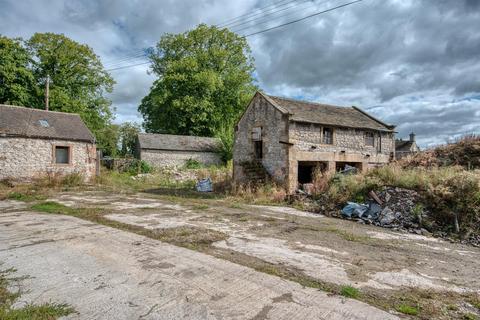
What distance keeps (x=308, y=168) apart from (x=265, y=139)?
Answer: 145 inches

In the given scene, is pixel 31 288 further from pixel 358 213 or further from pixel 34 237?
pixel 358 213

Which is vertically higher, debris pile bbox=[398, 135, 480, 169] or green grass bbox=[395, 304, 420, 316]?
debris pile bbox=[398, 135, 480, 169]

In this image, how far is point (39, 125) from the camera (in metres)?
20.4

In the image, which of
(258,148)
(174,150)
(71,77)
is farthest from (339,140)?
(71,77)

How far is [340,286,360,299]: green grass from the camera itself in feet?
14.2

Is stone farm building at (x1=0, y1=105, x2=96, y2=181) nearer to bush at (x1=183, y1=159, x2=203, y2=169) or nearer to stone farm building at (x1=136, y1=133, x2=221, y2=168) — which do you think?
stone farm building at (x1=136, y1=133, x2=221, y2=168)

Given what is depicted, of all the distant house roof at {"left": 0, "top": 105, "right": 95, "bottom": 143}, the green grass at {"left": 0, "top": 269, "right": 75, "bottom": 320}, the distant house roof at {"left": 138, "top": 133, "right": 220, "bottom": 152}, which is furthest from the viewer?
the distant house roof at {"left": 138, "top": 133, "right": 220, "bottom": 152}

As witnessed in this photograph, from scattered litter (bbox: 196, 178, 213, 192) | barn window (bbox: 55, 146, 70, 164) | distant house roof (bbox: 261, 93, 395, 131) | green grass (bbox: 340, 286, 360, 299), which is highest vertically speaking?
distant house roof (bbox: 261, 93, 395, 131)

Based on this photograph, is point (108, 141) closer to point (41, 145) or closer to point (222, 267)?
point (41, 145)

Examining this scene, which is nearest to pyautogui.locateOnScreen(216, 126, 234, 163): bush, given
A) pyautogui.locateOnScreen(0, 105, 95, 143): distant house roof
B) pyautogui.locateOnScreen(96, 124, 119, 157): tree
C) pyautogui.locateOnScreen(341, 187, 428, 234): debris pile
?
pyautogui.locateOnScreen(96, 124, 119, 157): tree

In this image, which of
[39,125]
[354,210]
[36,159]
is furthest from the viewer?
[39,125]

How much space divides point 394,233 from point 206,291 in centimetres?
698

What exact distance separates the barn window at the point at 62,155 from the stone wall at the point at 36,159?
0.25m

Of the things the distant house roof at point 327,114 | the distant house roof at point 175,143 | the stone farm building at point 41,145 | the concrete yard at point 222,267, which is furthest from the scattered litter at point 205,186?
the distant house roof at point 175,143
